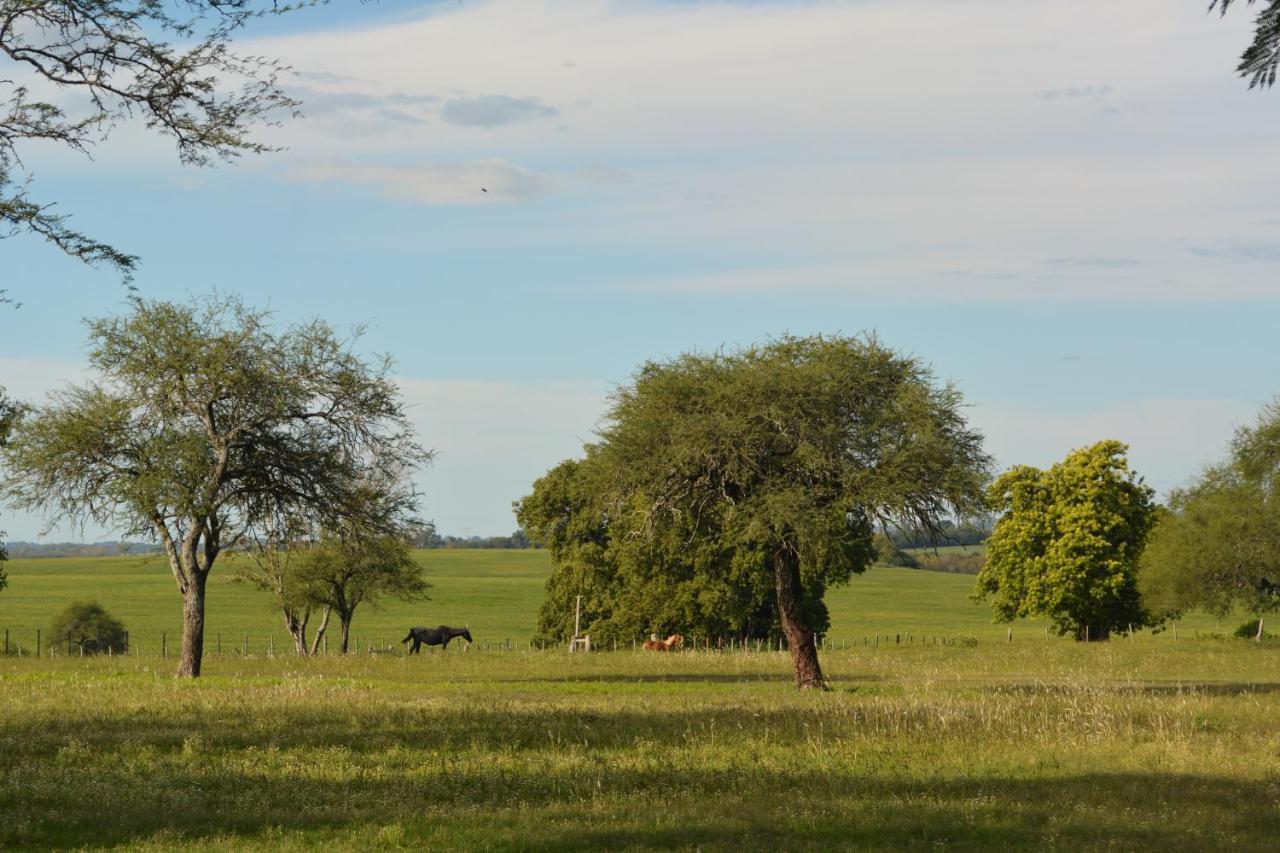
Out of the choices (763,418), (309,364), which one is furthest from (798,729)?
(309,364)

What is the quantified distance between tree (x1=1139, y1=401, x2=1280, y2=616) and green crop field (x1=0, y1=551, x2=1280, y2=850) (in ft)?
91.1

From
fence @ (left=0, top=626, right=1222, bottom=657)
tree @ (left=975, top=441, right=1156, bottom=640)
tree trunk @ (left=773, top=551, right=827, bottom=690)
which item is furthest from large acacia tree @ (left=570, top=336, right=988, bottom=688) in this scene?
tree @ (left=975, top=441, right=1156, bottom=640)

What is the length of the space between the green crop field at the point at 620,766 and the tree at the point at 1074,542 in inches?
1795

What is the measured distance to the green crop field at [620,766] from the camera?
14.0 meters

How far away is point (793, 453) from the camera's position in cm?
3491

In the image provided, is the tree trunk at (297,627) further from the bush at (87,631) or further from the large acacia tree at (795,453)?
the large acacia tree at (795,453)

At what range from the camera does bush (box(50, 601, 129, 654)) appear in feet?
285

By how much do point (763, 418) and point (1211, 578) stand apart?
132 ft

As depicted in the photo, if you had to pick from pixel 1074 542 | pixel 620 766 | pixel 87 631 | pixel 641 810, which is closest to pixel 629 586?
pixel 1074 542

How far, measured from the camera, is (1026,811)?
15.3 meters

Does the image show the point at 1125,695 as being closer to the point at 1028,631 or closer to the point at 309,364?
the point at 309,364

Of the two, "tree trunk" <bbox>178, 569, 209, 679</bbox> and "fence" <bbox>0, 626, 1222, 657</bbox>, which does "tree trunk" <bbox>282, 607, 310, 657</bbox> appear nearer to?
"fence" <bbox>0, 626, 1222, 657</bbox>

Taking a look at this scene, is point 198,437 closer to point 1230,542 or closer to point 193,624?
point 193,624

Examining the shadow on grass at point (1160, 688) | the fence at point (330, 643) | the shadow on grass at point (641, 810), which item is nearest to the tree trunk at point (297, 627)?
the fence at point (330, 643)
